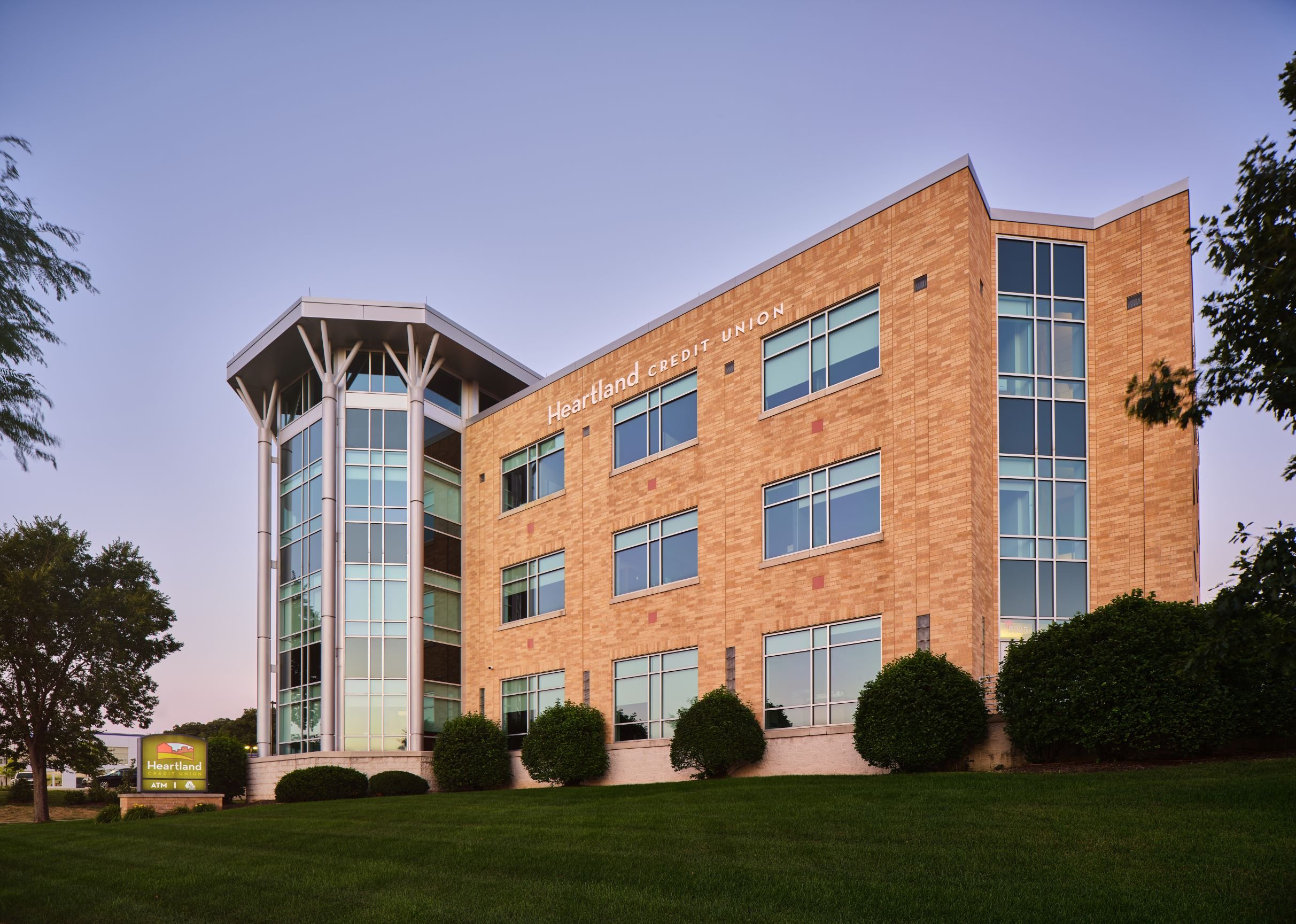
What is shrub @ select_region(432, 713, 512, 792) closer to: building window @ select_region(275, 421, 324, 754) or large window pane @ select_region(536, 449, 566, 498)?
building window @ select_region(275, 421, 324, 754)

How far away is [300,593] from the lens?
125 feet

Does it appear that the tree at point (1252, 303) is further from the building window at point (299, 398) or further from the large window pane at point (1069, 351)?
the building window at point (299, 398)

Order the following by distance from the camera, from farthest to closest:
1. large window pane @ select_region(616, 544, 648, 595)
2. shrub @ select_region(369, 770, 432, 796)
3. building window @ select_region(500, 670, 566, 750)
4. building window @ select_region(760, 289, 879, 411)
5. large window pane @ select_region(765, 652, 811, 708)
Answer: building window @ select_region(500, 670, 566, 750), shrub @ select_region(369, 770, 432, 796), large window pane @ select_region(616, 544, 648, 595), building window @ select_region(760, 289, 879, 411), large window pane @ select_region(765, 652, 811, 708)

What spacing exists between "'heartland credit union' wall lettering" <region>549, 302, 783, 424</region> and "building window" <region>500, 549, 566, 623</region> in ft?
15.4

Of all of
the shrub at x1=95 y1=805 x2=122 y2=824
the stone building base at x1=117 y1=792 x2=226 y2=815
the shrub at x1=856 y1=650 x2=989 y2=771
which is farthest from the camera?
the stone building base at x1=117 y1=792 x2=226 y2=815

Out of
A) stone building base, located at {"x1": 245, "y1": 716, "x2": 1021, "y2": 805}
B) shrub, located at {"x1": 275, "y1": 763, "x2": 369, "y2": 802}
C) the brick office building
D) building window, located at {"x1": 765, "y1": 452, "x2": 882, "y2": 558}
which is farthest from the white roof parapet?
shrub, located at {"x1": 275, "y1": 763, "x2": 369, "y2": 802}

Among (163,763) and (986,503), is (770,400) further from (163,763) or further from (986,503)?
(163,763)

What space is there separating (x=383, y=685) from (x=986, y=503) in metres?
21.5

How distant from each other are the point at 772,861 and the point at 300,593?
96.5ft

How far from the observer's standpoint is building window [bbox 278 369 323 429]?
3959cm

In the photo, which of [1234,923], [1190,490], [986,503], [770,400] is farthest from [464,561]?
[1234,923]

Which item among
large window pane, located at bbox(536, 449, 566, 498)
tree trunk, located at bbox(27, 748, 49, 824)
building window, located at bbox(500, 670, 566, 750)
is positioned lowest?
tree trunk, located at bbox(27, 748, 49, 824)

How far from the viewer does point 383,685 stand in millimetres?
35781

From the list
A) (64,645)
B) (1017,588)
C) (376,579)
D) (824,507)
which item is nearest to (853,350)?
(824,507)
